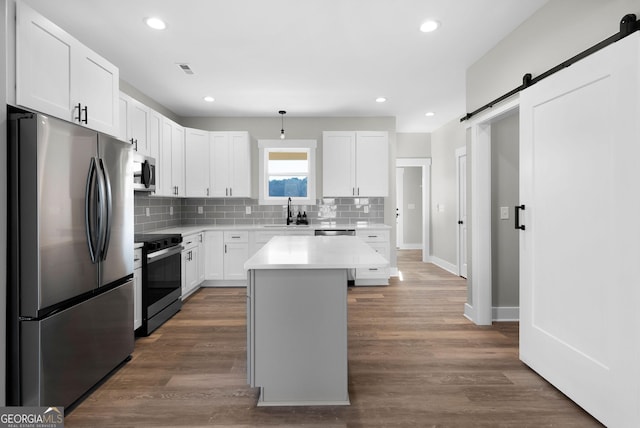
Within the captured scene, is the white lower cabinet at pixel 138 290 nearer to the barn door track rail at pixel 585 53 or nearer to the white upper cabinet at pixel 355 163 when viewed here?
the white upper cabinet at pixel 355 163

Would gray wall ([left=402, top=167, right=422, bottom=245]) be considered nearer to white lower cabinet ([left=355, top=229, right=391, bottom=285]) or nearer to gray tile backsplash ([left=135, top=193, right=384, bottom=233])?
gray tile backsplash ([left=135, top=193, right=384, bottom=233])

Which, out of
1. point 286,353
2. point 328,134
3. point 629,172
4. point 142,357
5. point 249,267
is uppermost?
point 328,134

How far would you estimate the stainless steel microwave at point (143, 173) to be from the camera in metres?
3.49

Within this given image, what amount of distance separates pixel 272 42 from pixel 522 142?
2.21 meters

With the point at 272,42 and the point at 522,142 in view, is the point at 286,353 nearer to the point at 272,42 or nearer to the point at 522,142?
the point at 522,142

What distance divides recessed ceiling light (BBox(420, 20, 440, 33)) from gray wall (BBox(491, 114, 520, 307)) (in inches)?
47.9

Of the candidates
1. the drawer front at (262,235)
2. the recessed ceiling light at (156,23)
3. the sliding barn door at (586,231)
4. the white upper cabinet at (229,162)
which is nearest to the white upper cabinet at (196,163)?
the white upper cabinet at (229,162)

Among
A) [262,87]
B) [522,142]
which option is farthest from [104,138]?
[522,142]

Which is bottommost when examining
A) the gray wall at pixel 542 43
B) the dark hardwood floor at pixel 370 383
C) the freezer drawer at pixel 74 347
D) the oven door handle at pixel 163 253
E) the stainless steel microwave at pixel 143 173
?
the dark hardwood floor at pixel 370 383

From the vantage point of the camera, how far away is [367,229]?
5.17m

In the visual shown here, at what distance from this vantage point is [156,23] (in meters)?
2.77

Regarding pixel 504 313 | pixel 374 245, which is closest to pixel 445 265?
pixel 374 245

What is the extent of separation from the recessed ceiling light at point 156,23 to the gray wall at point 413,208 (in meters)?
7.59

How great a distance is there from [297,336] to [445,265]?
509 cm
